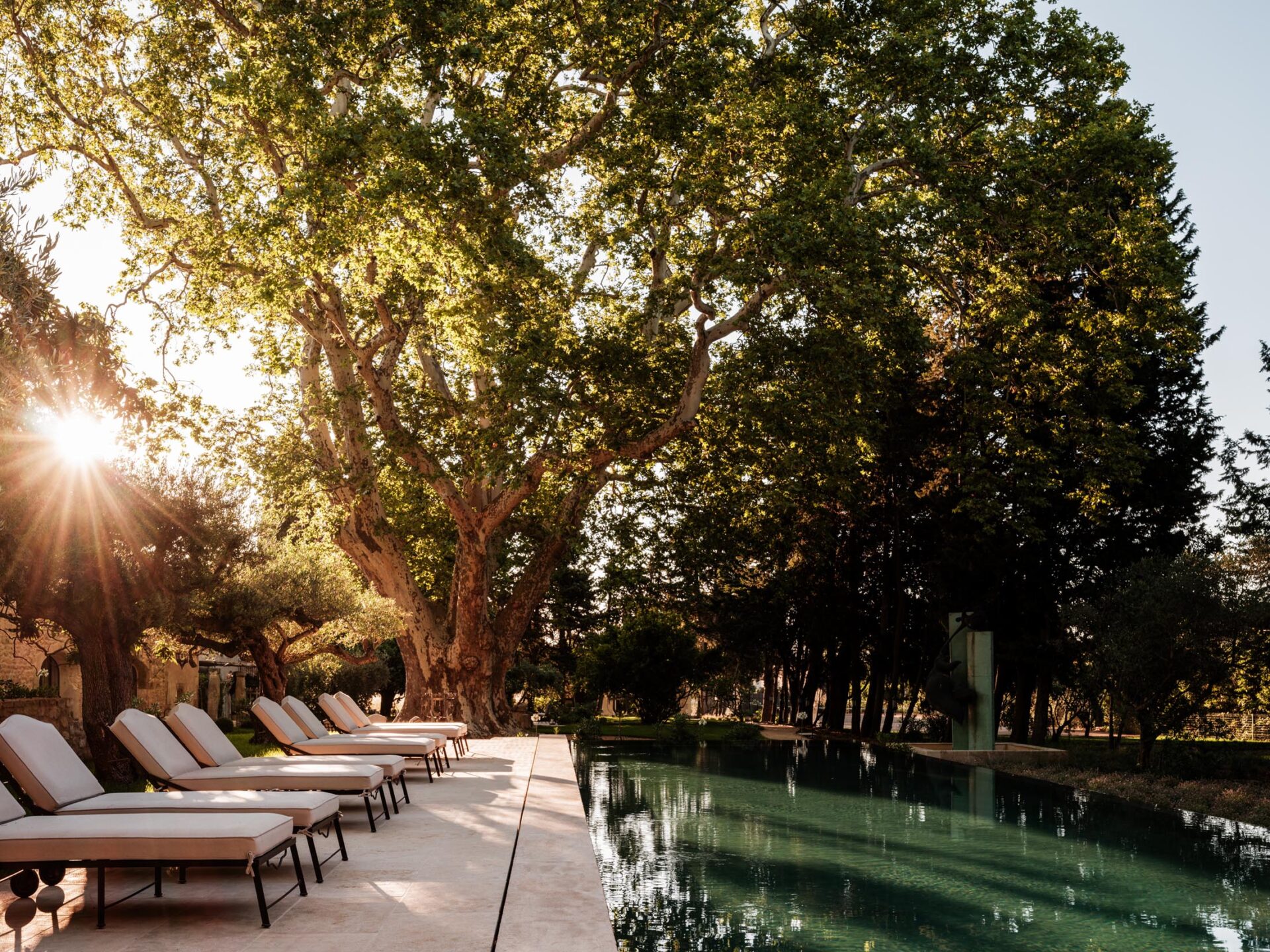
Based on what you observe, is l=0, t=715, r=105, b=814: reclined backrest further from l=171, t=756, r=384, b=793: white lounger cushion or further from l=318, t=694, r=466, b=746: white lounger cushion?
l=318, t=694, r=466, b=746: white lounger cushion

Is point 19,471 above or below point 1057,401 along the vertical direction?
below

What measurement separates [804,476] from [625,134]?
9080 mm

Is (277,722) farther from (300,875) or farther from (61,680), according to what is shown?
(61,680)

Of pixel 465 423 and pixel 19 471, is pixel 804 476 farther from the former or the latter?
pixel 19 471

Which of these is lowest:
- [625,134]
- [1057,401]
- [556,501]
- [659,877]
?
[659,877]

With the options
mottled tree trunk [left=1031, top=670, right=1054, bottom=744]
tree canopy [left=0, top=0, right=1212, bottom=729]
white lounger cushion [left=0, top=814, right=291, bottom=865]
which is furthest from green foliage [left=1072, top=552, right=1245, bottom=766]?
white lounger cushion [left=0, top=814, right=291, bottom=865]

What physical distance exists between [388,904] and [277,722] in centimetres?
563

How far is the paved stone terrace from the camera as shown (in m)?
5.21

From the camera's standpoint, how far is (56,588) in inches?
510

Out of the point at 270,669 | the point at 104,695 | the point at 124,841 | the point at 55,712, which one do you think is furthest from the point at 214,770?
the point at 270,669

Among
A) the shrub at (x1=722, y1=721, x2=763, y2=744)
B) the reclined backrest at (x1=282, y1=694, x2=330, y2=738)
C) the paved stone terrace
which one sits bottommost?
the shrub at (x1=722, y1=721, x2=763, y2=744)

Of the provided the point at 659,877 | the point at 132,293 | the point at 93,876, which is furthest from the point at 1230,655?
the point at 132,293

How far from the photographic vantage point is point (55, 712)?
674 inches

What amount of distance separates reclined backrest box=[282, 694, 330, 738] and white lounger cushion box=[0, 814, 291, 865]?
6.79 metres
